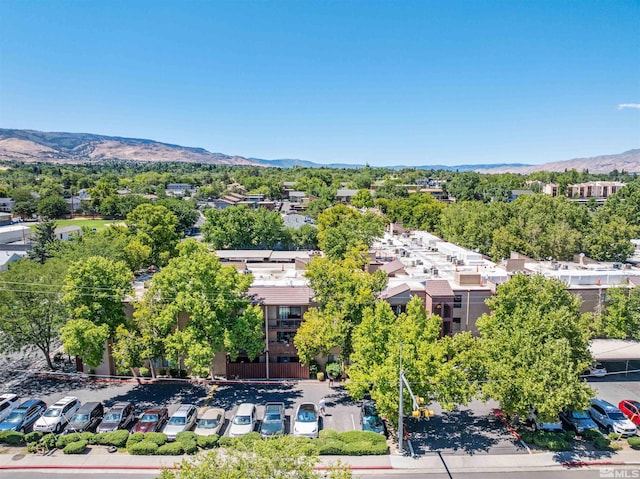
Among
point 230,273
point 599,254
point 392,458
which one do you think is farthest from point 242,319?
point 599,254

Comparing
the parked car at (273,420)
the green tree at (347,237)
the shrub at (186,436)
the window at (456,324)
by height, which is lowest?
the parked car at (273,420)

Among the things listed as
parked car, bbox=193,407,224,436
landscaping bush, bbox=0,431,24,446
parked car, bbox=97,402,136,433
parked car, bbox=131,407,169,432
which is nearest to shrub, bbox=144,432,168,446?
parked car, bbox=131,407,169,432

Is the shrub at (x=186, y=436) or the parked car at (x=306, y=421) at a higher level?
the shrub at (x=186, y=436)

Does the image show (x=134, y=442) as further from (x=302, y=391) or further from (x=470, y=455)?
(x=470, y=455)

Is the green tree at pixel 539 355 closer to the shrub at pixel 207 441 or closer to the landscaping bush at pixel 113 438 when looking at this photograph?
the shrub at pixel 207 441

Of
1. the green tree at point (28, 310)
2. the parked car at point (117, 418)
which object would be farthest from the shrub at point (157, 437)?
the green tree at point (28, 310)

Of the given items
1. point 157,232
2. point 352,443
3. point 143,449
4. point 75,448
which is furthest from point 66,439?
point 157,232
